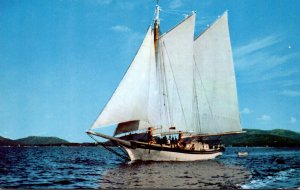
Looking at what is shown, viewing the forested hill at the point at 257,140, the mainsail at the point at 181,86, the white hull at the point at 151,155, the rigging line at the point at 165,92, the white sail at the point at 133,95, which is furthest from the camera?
the forested hill at the point at 257,140

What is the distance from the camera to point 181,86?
98.9 feet

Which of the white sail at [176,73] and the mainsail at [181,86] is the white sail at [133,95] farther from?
the white sail at [176,73]

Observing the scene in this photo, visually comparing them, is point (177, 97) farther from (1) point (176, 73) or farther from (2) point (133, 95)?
(2) point (133, 95)

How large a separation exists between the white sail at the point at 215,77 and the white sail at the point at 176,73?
3.01 meters

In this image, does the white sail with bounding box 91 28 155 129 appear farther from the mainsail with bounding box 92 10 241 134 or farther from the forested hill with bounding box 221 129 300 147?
the forested hill with bounding box 221 129 300 147

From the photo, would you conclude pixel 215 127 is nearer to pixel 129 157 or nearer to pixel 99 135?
pixel 129 157

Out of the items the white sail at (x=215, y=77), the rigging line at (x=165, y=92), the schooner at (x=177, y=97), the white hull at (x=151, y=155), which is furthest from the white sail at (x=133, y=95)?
the white sail at (x=215, y=77)

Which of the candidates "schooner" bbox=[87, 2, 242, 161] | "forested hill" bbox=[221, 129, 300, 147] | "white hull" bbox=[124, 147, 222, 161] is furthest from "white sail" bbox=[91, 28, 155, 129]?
"forested hill" bbox=[221, 129, 300, 147]

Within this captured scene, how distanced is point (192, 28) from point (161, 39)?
2.81 m

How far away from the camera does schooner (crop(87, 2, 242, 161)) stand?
25562 mm

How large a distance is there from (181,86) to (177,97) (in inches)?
37.4

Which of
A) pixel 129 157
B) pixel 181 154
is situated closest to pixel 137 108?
pixel 129 157

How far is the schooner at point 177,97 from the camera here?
83.9 feet

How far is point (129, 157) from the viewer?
28.9 m
